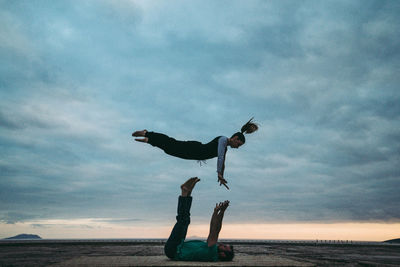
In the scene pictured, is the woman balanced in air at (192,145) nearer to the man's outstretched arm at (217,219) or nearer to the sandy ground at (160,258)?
the man's outstretched arm at (217,219)

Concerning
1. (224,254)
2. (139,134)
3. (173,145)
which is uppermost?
(139,134)

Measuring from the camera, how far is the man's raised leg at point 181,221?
19.9ft

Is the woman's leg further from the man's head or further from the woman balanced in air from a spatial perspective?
the man's head

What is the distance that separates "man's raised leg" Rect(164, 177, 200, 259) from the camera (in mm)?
6051

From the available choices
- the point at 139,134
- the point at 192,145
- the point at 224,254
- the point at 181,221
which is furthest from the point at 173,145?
the point at 224,254

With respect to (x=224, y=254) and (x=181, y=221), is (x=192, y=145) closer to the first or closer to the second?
(x=181, y=221)

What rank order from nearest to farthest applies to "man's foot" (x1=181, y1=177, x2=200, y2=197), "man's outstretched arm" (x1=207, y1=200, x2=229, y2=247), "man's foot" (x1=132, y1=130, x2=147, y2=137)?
"man's outstretched arm" (x1=207, y1=200, x2=229, y2=247) < "man's foot" (x1=181, y1=177, x2=200, y2=197) < "man's foot" (x1=132, y1=130, x2=147, y2=137)

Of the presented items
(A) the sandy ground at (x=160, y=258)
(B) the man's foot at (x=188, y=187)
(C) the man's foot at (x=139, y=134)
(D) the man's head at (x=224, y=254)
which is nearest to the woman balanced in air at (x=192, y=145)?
(C) the man's foot at (x=139, y=134)

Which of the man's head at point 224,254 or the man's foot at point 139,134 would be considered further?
the man's foot at point 139,134

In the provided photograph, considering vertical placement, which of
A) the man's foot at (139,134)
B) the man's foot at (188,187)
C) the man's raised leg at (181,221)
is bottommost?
the man's raised leg at (181,221)

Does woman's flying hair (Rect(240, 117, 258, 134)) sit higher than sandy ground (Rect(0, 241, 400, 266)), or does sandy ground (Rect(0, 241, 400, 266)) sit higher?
woman's flying hair (Rect(240, 117, 258, 134))

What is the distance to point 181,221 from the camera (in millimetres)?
6090

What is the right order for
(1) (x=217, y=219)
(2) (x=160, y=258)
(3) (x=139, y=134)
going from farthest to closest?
1. (2) (x=160, y=258)
2. (3) (x=139, y=134)
3. (1) (x=217, y=219)

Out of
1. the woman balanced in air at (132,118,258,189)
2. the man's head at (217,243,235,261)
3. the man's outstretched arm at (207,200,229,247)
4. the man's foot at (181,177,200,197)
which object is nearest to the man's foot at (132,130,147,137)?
the woman balanced in air at (132,118,258,189)
